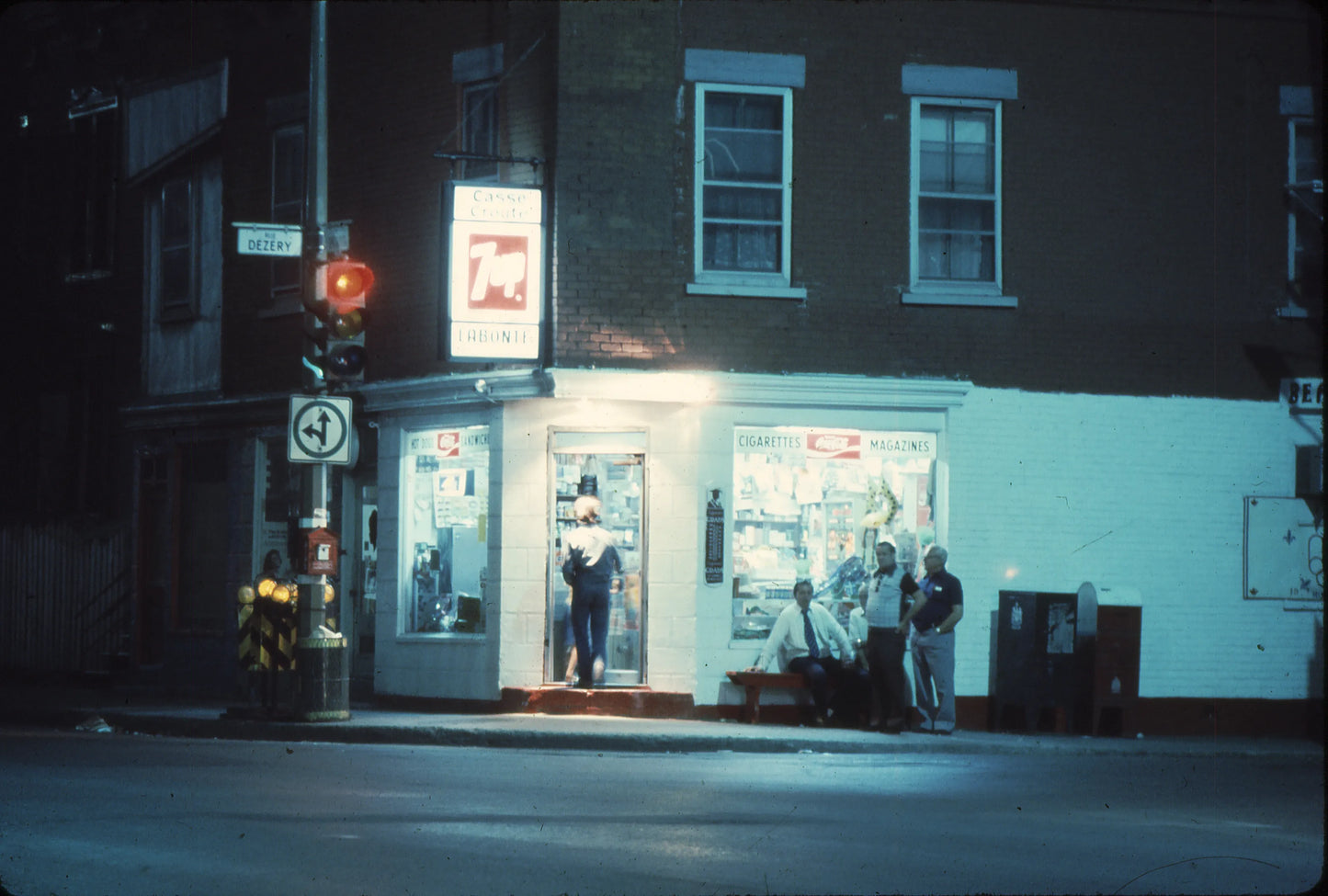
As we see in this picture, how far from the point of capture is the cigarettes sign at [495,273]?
684 inches

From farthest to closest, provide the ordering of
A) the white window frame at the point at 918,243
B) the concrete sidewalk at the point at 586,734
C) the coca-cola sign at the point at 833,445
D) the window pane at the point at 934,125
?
1. the window pane at the point at 934,125
2. the white window frame at the point at 918,243
3. the coca-cola sign at the point at 833,445
4. the concrete sidewalk at the point at 586,734

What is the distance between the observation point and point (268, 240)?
623 inches

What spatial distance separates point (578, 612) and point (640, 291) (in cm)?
334

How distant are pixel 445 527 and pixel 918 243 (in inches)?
235

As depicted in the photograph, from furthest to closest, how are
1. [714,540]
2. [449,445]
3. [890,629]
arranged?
[449,445] → [714,540] → [890,629]

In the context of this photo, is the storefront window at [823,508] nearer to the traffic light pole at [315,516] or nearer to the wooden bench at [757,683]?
the wooden bench at [757,683]

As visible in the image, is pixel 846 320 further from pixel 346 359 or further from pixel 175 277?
pixel 175 277

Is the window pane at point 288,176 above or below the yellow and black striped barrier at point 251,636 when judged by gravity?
above

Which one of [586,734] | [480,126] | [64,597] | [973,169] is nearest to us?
[586,734]

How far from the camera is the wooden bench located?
17438mm

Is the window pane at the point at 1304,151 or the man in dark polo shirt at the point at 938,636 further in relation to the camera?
the window pane at the point at 1304,151

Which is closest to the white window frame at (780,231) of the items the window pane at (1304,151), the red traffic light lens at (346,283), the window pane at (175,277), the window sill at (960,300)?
the window sill at (960,300)

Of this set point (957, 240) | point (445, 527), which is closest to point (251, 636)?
point (445, 527)

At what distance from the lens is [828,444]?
18.4m
